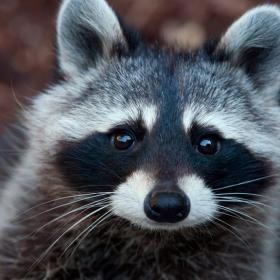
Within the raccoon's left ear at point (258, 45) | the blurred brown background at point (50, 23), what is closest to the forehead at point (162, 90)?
the raccoon's left ear at point (258, 45)

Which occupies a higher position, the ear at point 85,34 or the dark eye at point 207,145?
the ear at point 85,34

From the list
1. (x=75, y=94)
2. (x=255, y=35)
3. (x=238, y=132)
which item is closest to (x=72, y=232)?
(x=75, y=94)

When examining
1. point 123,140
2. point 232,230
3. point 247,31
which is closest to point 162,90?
point 123,140

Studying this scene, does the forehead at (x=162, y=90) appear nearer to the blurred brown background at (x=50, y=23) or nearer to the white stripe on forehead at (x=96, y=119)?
the white stripe on forehead at (x=96, y=119)

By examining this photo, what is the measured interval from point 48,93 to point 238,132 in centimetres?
127

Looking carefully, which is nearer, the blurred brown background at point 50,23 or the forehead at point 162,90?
the forehead at point 162,90

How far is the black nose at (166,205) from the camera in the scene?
392 cm

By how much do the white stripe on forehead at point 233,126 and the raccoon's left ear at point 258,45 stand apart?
1.29 feet

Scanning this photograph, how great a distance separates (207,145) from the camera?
4.31 meters

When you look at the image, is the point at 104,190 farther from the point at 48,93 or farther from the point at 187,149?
the point at 48,93

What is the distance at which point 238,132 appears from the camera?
4430 mm

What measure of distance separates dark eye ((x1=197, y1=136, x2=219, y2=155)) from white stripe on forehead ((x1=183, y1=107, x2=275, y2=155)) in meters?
0.07

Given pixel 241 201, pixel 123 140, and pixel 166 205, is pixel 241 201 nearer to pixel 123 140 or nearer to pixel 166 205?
pixel 166 205

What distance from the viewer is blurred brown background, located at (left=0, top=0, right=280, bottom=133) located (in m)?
8.29
